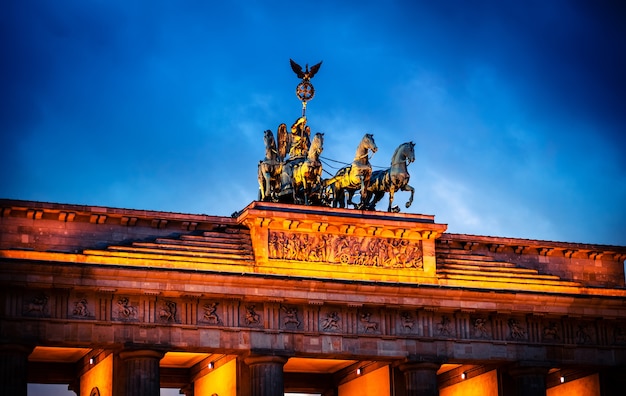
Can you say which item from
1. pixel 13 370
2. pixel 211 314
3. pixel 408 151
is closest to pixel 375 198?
pixel 408 151

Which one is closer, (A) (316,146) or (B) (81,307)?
(B) (81,307)

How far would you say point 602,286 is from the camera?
4853 cm

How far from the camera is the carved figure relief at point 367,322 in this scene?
44.0 m

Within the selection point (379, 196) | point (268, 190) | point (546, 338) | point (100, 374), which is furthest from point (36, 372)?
point (546, 338)

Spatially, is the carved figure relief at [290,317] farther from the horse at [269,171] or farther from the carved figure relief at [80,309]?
the carved figure relief at [80,309]

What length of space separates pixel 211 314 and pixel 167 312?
4.43 ft

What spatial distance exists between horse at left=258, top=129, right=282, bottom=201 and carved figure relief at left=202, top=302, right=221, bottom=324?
4.29m

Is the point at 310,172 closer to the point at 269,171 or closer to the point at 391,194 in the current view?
the point at 269,171

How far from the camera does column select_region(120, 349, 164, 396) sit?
135 ft

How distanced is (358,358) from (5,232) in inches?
448

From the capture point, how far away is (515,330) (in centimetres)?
4584

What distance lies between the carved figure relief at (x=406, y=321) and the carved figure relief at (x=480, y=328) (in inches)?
87.2

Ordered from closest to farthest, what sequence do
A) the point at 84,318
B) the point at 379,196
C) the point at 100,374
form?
the point at 84,318 < the point at 100,374 < the point at 379,196

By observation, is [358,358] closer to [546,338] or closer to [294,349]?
[294,349]
